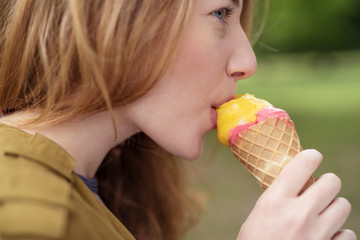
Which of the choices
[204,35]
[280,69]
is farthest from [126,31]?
[280,69]

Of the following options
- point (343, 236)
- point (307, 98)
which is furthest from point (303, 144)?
point (307, 98)

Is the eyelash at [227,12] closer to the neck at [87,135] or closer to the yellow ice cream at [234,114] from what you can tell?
the yellow ice cream at [234,114]

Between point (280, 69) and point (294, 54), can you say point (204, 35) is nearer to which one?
point (280, 69)

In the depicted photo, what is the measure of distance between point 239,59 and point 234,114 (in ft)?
0.67

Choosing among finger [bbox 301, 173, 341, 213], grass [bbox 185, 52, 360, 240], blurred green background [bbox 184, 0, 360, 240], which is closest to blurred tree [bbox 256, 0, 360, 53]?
blurred green background [bbox 184, 0, 360, 240]

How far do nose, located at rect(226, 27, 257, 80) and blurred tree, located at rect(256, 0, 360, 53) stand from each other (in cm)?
1816

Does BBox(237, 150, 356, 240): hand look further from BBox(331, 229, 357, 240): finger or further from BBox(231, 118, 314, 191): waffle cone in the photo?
BBox(231, 118, 314, 191): waffle cone

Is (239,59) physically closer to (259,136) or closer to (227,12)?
(227,12)

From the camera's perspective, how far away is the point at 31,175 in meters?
1.33

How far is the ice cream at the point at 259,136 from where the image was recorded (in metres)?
1.87

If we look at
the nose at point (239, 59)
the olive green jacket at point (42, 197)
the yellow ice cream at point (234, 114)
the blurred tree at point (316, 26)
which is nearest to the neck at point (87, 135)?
the olive green jacket at point (42, 197)

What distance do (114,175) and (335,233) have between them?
3.78 ft

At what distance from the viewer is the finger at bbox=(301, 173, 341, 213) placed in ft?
5.55

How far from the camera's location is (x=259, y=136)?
6.31ft
